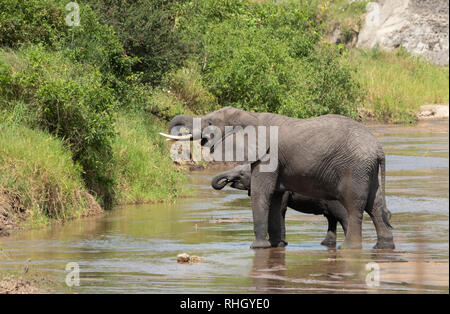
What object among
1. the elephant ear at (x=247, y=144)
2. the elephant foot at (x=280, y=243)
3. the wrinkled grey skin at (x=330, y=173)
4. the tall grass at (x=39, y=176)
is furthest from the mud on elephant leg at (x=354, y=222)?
the tall grass at (x=39, y=176)

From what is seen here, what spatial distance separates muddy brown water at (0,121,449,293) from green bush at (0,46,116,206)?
36.8 inches

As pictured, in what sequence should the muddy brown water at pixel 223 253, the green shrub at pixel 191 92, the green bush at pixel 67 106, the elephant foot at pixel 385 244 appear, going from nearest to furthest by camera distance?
1. the muddy brown water at pixel 223 253
2. the elephant foot at pixel 385 244
3. the green bush at pixel 67 106
4. the green shrub at pixel 191 92

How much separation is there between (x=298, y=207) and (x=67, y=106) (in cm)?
469

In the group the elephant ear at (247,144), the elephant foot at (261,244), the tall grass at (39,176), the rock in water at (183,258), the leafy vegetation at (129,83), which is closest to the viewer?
the rock in water at (183,258)

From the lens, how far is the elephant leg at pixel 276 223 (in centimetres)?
1276

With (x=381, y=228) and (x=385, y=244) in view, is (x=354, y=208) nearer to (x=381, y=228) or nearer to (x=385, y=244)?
(x=381, y=228)

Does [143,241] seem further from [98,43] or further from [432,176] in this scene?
[432,176]

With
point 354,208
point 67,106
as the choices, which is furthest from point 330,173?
point 67,106

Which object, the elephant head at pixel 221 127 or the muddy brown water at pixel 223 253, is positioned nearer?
the muddy brown water at pixel 223 253

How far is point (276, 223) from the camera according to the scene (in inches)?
504

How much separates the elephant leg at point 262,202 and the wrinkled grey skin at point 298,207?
0.99 ft

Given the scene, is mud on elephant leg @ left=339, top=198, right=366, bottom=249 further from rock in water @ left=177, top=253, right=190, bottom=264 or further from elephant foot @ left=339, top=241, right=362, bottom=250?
rock in water @ left=177, top=253, right=190, bottom=264

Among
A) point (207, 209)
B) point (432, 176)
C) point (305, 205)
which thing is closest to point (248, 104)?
point (432, 176)

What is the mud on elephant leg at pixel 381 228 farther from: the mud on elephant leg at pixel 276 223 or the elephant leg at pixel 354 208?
the mud on elephant leg at pixel 276 223
